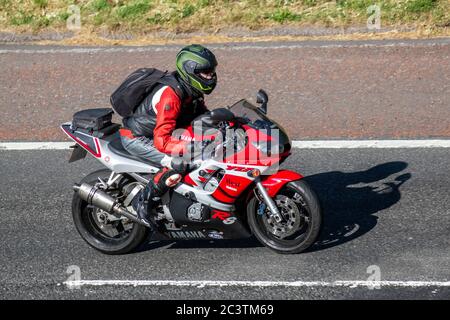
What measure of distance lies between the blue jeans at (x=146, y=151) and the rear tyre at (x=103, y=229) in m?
0.35

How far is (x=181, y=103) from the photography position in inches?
303

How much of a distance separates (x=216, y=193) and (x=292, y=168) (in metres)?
2.50

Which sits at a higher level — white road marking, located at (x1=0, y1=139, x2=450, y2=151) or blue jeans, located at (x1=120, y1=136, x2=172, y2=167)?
blue jeans, located at (x1=120, y1=136, x2=172, y2=167)

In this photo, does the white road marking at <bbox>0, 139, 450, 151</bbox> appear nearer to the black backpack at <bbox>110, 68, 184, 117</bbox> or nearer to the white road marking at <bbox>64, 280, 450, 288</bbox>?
the black backpack at <bbox>110, 68, 184, 117</bbox>

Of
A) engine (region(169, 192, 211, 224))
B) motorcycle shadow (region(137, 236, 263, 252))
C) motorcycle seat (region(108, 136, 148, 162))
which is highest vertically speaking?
motorcycle seat (region(108, 136, 148, 162))

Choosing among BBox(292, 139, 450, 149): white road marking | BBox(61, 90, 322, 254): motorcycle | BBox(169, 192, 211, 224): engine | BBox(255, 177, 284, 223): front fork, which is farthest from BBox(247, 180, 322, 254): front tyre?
BBox(292, 139, 450, 149): white road marking

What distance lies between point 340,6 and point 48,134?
20.2 feet

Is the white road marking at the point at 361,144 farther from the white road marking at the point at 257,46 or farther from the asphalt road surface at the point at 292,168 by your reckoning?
the white road marking at the point at 257,46

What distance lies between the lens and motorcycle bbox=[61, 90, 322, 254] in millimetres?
7512

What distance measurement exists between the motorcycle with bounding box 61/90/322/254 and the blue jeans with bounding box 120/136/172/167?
0.06 m

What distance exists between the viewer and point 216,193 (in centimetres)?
770
